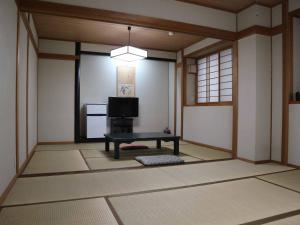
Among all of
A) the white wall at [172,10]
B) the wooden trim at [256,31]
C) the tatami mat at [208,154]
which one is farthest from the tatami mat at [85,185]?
the wooden trim at [256,31]

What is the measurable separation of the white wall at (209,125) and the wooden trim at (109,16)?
192 cm

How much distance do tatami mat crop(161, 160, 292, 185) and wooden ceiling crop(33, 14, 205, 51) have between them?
10.3ft

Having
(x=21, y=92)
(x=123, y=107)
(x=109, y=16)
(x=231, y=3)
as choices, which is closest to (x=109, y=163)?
(x=21, y=92)

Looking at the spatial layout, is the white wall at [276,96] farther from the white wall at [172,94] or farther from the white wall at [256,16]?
the white wall at [172,94]

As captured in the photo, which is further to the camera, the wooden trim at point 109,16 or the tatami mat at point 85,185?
the wooden trim at point 109,16

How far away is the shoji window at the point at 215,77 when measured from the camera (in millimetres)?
5672

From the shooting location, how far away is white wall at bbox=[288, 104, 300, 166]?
3.81 metres

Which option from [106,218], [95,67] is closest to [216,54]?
[95,67]

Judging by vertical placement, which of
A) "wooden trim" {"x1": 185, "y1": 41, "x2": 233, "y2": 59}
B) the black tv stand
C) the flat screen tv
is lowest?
the black tv stand

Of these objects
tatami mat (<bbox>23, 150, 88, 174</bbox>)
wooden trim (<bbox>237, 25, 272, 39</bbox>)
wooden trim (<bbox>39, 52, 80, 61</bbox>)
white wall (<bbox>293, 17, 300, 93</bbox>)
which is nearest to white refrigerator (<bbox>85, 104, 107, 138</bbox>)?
wooden trim (<bbox>39, 52, 80, 61</bbox>)

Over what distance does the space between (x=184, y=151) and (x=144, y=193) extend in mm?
2794

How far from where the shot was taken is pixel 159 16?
3.81m

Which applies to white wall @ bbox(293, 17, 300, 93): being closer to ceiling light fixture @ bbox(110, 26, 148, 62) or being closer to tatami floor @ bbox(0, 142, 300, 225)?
tatami floor @ bbox(0, 142, 300, 225)

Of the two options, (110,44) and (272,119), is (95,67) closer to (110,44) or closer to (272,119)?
(110,44)
